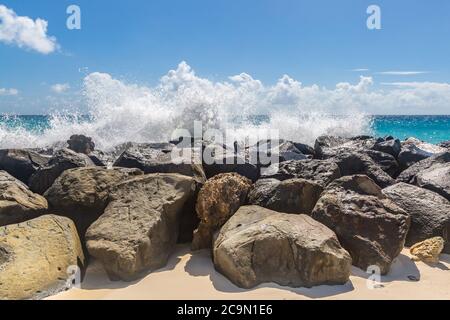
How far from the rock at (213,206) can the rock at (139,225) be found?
7.2 inches

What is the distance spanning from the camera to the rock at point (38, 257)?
3070mm

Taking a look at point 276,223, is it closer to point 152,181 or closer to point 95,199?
point 152,181

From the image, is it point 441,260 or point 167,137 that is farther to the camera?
point 167,137

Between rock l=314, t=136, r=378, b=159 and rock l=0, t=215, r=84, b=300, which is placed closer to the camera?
rock l=0, t=215, r=84, b=300

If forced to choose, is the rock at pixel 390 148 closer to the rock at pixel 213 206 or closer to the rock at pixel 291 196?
the rock at pixel 291 196

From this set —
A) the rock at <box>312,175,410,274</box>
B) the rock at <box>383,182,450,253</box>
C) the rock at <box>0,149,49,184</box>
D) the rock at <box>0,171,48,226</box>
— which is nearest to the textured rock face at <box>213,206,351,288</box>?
the rock at <box>312,175,410,274</box>

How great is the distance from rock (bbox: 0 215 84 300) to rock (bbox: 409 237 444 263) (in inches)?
121

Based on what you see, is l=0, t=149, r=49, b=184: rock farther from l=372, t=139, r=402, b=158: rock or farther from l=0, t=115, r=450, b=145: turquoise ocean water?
l=0, t=115, r=450, b=145: turquoise ocean water

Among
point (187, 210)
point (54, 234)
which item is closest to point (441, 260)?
point (187, 210)

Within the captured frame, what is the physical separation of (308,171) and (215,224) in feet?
4.87

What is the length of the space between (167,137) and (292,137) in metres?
4.89

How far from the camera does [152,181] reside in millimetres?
4023

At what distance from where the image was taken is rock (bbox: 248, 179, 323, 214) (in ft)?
13.2

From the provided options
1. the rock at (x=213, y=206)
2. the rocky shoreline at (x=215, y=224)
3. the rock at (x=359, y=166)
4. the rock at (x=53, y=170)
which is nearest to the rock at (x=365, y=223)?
the rocky shoreline at (x=215, y=224)
